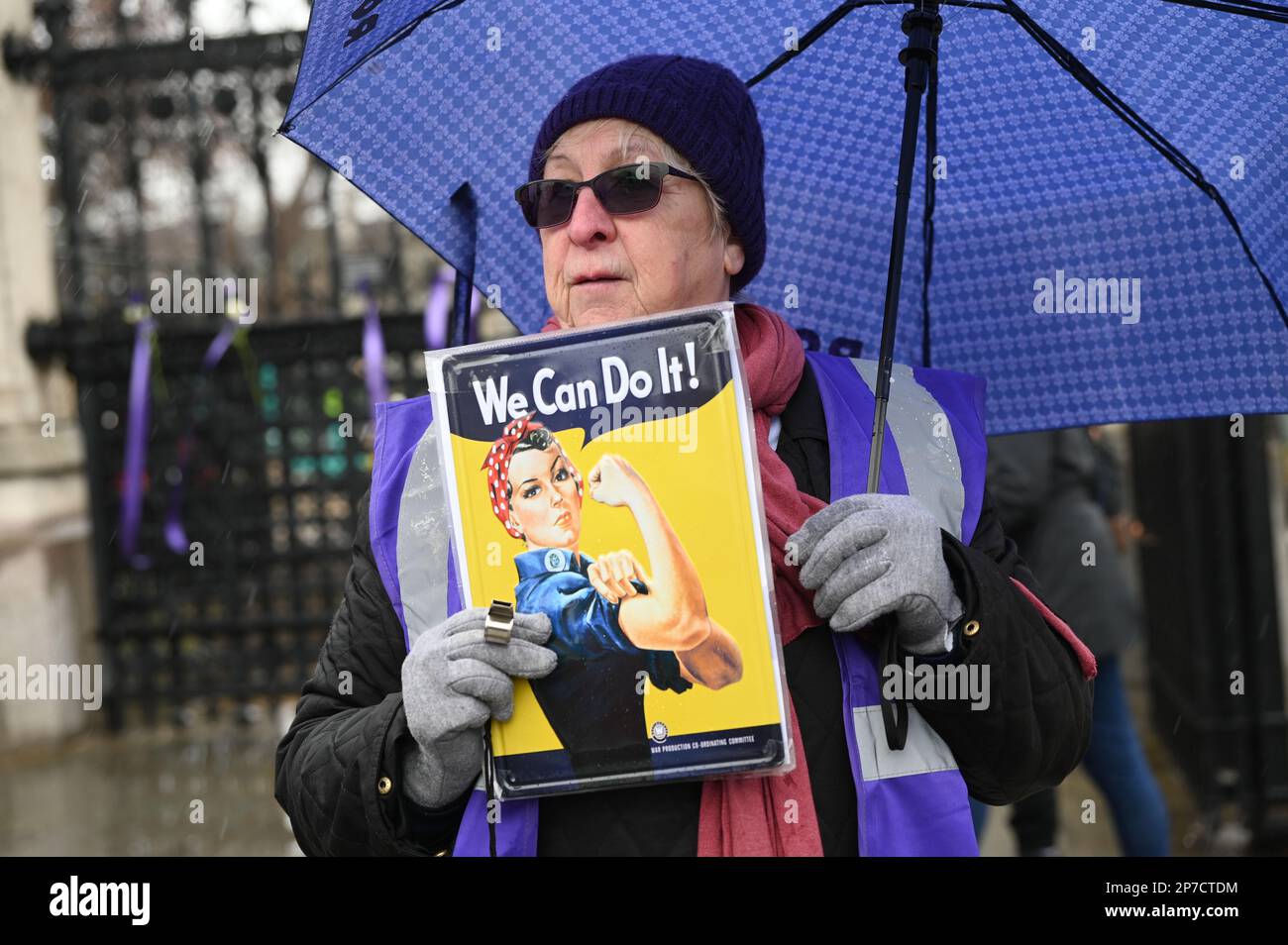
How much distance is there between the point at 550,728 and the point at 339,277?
617 centimetres

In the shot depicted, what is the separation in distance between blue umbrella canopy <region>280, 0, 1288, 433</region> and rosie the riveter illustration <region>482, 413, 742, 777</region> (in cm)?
96

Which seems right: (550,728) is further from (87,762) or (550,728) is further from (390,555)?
(87,762)

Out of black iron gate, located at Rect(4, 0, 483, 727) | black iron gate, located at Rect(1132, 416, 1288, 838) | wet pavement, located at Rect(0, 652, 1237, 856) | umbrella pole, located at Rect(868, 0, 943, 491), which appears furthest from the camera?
black iron gate, located at Rect(4, 0, 483, 727)

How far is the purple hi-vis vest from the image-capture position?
1916mm

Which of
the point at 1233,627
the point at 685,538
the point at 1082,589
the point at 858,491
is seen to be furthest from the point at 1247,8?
the point at 1233,627

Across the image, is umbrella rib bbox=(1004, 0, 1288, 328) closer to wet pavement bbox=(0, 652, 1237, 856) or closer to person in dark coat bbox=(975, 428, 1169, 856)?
person in dark coat bbox=(975, 428, 1169, 856)

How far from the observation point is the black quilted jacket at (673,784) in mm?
1924

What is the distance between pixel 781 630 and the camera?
6.40 feet

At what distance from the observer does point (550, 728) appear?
1.81 m

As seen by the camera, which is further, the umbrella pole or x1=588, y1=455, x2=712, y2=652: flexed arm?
the umbrella pole

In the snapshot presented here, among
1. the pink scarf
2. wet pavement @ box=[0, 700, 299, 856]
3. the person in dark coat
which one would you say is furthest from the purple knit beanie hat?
wet pavement @ box=[0, 700, 299, 856]

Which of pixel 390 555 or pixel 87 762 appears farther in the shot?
pixel 87 762

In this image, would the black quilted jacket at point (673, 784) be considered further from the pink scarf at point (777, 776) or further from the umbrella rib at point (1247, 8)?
the umbrella rib at point (1247, 8)

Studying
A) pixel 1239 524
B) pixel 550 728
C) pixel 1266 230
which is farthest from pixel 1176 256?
pixel 1239 524
